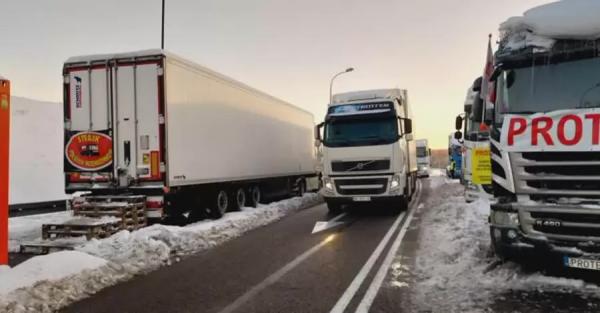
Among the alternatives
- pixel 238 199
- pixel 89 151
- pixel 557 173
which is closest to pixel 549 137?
pixel 557 173

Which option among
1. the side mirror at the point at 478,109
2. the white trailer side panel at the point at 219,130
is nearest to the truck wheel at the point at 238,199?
the white trailer side panel at the point at 219,130

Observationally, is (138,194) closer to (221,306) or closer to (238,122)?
(238,122)

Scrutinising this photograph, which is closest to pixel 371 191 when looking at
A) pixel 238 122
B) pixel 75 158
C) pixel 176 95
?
pixel 238 122

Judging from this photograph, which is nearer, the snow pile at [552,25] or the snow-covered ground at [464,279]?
the snow-covered ground at [464,279]

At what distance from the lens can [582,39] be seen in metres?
5.99

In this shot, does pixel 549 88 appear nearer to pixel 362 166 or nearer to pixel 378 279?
pixel 378 279

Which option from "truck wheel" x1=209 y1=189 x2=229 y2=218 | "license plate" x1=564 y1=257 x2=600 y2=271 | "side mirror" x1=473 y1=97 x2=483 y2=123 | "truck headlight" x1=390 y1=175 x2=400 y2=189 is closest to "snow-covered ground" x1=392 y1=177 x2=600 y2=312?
"license plate" x1=564 y1=257 x2=600 y2=271

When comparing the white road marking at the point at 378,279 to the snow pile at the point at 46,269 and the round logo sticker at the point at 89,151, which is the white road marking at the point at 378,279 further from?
the round logo sticker at the point at 89,151

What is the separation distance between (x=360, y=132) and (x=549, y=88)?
8194 mm

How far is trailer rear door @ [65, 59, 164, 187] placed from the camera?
11242 millimetres

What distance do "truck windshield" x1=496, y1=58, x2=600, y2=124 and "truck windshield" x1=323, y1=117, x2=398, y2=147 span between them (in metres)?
7.41

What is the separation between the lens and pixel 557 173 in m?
5.63

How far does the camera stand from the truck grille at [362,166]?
45.0 ft

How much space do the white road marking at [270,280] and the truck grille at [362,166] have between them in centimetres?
474
